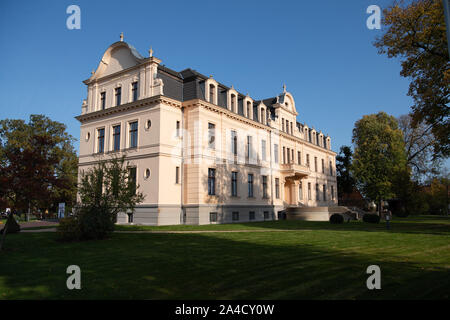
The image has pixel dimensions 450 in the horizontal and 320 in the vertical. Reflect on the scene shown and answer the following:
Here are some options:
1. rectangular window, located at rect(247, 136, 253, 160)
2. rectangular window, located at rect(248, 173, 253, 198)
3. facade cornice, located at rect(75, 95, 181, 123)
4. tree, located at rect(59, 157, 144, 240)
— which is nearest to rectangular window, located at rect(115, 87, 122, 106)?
facade cornice, located at rect(75, 95, 181, 123)

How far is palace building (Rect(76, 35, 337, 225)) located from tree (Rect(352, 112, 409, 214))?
42.0 feet

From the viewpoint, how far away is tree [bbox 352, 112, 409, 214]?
3725 cm

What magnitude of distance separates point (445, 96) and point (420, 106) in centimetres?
155

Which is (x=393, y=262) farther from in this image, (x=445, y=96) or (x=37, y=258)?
(x=445, y=96)

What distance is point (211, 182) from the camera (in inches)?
1086

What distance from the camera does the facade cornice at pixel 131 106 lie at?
2537cm

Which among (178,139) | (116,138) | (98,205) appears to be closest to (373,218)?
(178,139)

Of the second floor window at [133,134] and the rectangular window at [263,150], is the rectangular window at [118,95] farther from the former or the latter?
the rectangular window at [263,150]

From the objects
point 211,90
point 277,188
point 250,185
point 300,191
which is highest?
point 211,90

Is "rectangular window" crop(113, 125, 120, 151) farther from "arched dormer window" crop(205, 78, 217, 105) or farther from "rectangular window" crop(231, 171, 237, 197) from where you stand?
"rectangular window" crop(231, 171, 237, 197)

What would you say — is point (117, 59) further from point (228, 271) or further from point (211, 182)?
point (228, 271)

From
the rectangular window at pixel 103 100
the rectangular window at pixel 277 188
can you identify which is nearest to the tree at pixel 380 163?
the rectangular window at pixel 277 188

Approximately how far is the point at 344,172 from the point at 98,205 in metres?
49.6
